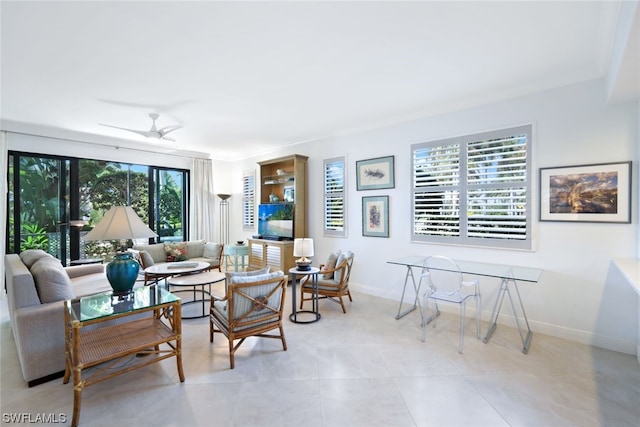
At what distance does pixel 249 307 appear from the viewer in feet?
8.59

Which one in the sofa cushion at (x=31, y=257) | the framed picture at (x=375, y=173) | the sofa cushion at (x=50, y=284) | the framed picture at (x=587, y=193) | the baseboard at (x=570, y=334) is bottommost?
the baseboard at (x=570, y=334)

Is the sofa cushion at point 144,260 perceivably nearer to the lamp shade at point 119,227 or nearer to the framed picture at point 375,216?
the lamp shade at point 119,227

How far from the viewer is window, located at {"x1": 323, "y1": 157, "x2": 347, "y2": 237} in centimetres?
496

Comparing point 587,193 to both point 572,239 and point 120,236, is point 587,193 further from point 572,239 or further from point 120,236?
point 120,236

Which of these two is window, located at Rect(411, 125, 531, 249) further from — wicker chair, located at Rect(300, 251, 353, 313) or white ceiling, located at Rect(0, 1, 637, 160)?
wicker chair, located at Rect(300, 251, 353, 313)

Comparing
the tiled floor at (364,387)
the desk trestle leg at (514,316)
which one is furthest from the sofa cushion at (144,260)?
the desk trestle leg at (514,316)

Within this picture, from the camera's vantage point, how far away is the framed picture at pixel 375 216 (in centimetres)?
440

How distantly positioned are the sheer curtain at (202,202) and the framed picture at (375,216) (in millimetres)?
3893

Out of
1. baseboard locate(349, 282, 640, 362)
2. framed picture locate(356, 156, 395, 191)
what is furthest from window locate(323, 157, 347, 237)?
baseboard locate(349, 282, 640, 362)

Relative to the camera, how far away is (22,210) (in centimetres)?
464

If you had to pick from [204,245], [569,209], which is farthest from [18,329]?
[569,209]

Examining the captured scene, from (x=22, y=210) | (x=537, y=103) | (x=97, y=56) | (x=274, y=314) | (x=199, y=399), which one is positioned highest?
(x=97, y=56)

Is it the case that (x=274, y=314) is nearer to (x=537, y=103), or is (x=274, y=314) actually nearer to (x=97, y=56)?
(x=97, y=56)

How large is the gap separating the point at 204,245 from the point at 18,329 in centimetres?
340
